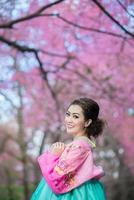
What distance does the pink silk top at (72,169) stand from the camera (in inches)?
124

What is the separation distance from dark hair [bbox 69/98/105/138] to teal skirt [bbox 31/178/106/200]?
0.31 m

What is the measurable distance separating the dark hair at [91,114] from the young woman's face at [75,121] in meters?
0.03

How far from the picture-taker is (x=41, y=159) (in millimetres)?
3244

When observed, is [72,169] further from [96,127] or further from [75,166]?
[96,127]

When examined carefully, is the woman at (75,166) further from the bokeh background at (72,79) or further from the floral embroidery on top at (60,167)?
the bokeh background at (72,79)

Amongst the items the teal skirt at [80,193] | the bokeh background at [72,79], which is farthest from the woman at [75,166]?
the bokeh background at [72,79]

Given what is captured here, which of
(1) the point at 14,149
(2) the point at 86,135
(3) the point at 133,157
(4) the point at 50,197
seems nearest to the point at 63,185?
(4) the point at 50,197

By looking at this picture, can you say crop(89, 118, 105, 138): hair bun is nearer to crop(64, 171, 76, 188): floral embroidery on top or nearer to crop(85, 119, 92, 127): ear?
crop(85, 119, 92, 127): ear

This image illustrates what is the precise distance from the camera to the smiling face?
3.22 m

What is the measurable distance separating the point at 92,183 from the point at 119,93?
9124mm

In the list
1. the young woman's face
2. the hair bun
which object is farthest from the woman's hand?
the hair bun

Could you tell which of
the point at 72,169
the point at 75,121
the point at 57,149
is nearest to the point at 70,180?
the point at 72,169

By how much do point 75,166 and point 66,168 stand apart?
0.06 meters

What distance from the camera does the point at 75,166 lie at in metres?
3.19
